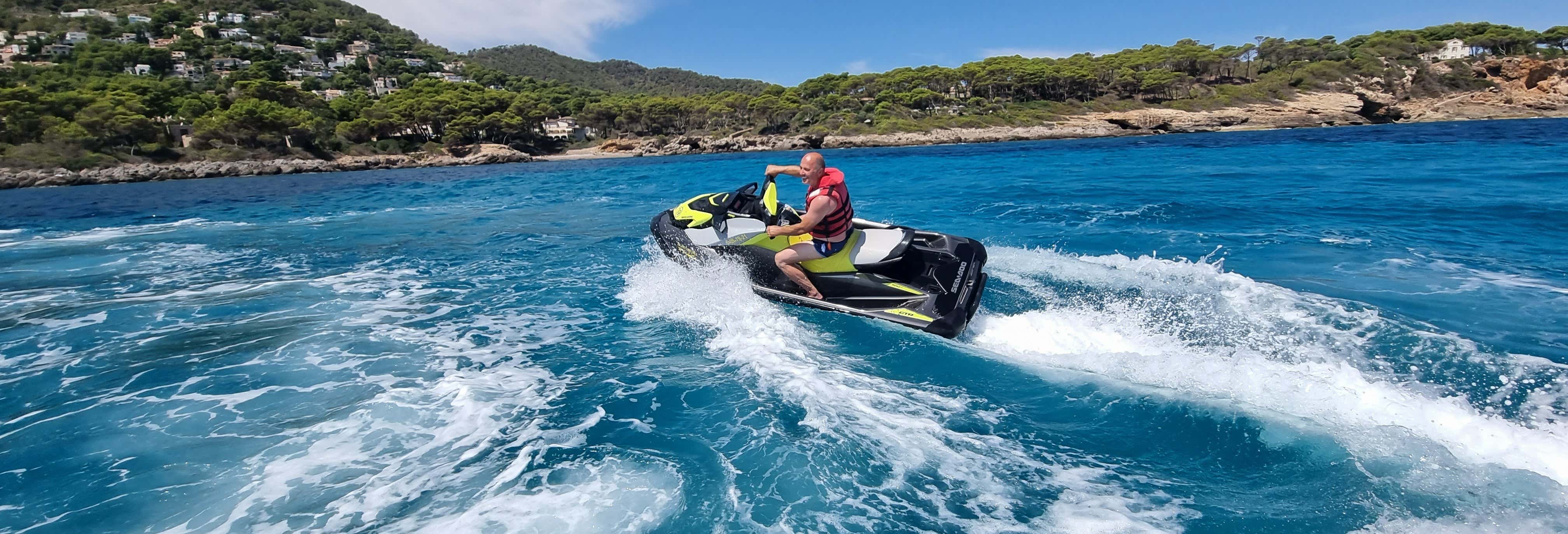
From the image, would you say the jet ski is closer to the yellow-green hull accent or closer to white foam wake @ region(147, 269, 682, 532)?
the yellow-green hull accent

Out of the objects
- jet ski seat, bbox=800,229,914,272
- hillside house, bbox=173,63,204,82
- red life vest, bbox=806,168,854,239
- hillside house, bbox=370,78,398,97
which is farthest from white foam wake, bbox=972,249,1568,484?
hillside house, bbox=370,78,398,97

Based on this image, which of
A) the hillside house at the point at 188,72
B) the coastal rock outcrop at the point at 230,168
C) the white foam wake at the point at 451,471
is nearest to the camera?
the white foam wake at the point at 451,471

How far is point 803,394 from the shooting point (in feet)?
14.5

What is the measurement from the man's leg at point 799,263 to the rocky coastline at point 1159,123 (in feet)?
152

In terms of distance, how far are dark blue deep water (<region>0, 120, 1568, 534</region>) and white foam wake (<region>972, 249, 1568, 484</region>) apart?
0.09 ft

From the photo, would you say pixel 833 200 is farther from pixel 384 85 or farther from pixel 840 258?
pixel 384 85

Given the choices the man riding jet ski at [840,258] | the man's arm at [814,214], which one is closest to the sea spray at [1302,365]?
the man riding jet ski at [840,258]

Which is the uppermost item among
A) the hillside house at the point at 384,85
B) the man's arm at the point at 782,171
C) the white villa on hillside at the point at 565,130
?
the hillside house at the point at 384,85

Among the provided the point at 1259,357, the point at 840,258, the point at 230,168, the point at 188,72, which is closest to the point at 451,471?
the point at 840,258

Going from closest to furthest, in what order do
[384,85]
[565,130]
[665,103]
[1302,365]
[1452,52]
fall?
1. [1302,365]
2. [1452,52]
3. [665,103]
4. [565,130]
5. [384,85]

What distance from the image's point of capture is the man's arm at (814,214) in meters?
5.64

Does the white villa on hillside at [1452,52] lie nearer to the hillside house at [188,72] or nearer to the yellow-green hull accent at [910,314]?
the yellow-green hull accent at [910,314]

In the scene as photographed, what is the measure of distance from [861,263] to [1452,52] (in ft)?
301

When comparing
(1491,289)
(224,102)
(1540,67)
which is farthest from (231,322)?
(1540,67)
